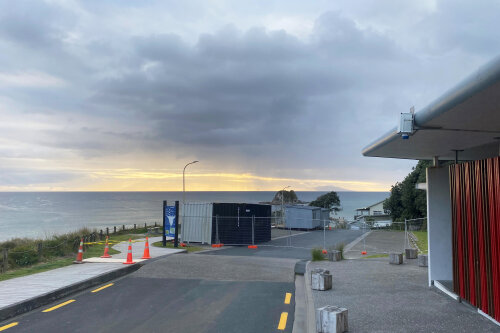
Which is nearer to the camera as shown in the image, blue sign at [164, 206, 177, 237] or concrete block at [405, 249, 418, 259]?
concrete block at [405, 249, 418, 259]

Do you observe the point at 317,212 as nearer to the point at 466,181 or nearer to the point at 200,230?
the point at 200,230

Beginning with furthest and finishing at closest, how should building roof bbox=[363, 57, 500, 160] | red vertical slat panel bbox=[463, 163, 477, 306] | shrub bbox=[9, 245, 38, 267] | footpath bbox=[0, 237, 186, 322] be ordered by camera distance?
1. shrub bbox=[9, 245, 38, 267]
2. footpath bbox=[0, 237, 186, 322]
3. red vertical slat panel bbox=[463, 163, 477, 306]
4. building roof bbox=[363, 57, 500, 160]

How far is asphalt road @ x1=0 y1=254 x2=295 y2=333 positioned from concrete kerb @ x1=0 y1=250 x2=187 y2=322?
0.22 meters

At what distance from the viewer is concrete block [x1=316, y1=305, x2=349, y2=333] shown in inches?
262

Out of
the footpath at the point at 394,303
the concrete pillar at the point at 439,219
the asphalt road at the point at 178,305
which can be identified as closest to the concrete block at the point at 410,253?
the footpath at the point at 394,303

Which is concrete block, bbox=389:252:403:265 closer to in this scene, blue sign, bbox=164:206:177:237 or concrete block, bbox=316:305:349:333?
concrete block, bbox=316:305:349:333

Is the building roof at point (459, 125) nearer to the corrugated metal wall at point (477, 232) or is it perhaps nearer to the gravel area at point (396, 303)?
the corrugated metal wall at point (477, 232)

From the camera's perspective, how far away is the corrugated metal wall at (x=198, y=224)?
2597 cm

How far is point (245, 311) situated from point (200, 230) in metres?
17.7

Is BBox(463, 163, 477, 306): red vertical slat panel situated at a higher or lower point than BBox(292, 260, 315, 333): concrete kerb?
higher

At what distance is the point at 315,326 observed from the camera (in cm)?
718

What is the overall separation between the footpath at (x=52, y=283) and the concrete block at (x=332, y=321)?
20.7 feet

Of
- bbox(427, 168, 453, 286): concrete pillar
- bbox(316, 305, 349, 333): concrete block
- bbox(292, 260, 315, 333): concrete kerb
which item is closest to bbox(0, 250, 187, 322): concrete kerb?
bbox(292, 260, 315, 333): concrete kerb

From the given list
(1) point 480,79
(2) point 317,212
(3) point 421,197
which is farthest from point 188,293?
(3) point 421,197
